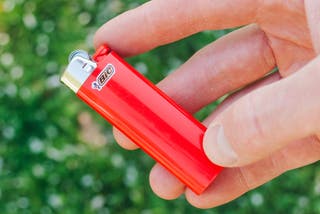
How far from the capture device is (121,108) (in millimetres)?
1552

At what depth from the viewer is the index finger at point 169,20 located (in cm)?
168

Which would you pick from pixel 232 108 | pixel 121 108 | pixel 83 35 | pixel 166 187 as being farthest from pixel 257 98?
pixel 83 35

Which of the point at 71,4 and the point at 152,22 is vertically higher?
the point at 152,22

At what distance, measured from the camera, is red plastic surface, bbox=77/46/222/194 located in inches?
60.4

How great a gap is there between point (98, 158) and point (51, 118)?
0.72 feet

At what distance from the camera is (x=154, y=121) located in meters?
1.55

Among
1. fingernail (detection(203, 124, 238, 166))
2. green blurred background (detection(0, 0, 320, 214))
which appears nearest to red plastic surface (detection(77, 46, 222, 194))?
fingernail (detection(203, 124, 238, 166))

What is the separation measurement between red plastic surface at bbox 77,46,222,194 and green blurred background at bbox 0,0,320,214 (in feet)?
2.23

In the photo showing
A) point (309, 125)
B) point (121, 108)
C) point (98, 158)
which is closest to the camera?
point (309, 125)

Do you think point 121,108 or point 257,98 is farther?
point 121,108

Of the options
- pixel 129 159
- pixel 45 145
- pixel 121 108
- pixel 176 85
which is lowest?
pixel 129 159

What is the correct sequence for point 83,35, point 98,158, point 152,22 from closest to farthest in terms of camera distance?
1. point 152,22
2. point 98,158
3. point 83,35

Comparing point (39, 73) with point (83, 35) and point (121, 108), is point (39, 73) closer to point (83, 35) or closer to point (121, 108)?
point (83, 35)

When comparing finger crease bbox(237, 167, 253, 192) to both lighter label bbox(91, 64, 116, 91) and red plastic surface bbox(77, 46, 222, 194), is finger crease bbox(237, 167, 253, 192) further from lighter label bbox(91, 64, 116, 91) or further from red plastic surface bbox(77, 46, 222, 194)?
lighter label bbox(91, 64, 116, 91)
